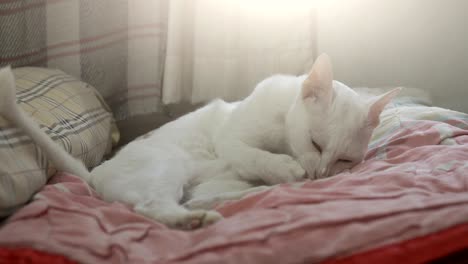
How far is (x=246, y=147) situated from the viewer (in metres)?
1.42

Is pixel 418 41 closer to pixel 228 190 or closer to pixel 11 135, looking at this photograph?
pixel 228 190

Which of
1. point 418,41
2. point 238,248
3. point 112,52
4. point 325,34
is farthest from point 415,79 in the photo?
point 238,248

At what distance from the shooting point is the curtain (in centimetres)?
194

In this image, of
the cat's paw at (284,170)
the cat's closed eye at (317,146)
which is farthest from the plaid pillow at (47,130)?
the cat's closed eye at (317,146)

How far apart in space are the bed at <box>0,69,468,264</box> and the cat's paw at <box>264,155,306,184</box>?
0.09 metres

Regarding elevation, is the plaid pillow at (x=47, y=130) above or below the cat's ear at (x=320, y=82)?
below

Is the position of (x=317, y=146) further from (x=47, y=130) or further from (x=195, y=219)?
(x=47, y=130)

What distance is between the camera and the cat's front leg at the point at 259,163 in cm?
131

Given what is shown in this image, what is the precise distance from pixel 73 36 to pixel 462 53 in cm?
171

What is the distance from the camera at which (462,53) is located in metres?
2.29

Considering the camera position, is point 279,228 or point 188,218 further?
point 188,218

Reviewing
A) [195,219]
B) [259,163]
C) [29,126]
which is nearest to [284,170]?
[259,163]

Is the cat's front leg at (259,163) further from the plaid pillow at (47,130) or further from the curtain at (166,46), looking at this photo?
the curtain at (166,46)

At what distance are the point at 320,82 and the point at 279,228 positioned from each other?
1.84ft
